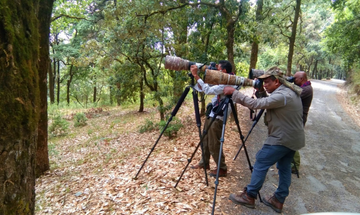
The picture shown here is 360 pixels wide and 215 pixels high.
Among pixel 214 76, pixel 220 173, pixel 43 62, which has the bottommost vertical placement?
pixel 220 173

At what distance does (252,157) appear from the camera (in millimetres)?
6102

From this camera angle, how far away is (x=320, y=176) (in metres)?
5.21

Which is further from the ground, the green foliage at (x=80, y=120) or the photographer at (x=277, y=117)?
the photographer at (x=277, y=117)

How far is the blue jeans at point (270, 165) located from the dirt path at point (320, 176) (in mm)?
423

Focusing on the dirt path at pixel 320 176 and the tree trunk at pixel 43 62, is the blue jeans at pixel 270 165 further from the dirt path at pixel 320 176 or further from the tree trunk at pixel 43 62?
the tree trunk at pixel 43 62

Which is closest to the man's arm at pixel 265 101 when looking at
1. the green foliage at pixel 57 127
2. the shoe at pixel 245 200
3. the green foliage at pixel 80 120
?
the shoe at pixel 245 200

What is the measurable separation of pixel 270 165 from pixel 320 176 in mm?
2910

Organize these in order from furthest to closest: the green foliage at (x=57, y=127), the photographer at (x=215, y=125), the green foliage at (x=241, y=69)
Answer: the green foliage at (x=57, y=127), the green foliage at (x=241, y=69), the photographer at (x=215, y=125)

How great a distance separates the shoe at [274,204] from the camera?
3609mm

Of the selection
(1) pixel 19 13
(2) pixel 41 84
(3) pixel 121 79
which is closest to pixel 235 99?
(1) pixel 19 13

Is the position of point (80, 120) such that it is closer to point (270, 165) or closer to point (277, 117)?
point (270, 165)

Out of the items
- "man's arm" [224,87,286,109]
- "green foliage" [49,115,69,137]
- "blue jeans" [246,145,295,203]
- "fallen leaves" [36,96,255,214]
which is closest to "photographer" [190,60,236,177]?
"fallen leaves" [36,96,255,214]

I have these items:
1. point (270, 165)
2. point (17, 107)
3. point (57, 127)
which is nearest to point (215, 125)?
point (270, 165)

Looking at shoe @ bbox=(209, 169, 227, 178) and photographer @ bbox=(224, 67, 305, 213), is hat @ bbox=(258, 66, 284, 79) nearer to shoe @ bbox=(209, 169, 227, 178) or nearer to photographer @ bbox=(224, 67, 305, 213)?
photographer @ bbox=(224, 67, 305, 213)
